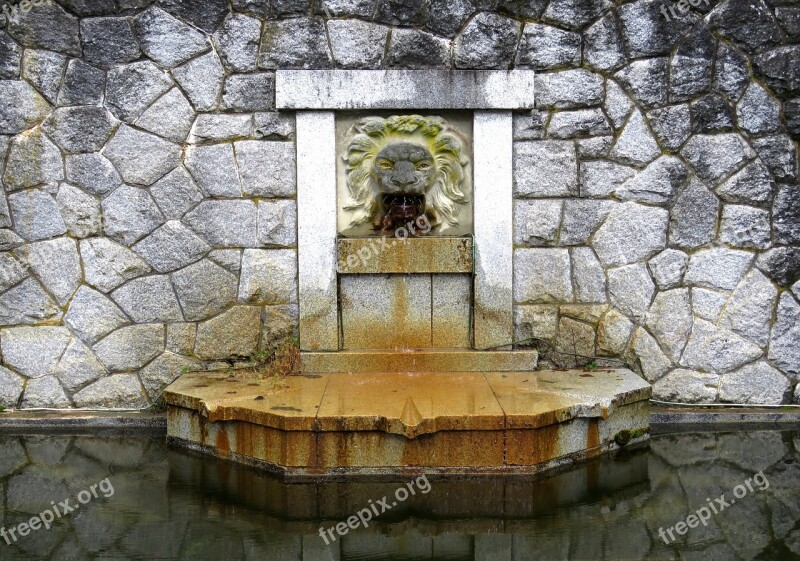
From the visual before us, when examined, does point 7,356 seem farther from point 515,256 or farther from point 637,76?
point 637,76

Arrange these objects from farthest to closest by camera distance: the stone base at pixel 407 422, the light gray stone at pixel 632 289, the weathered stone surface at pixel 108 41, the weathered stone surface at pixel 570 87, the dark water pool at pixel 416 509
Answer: the light gray stone at pixel 632 289, the weathered stone surface at pixel 570 87, the weathered stone surface at pixel 108 41, the stone base at pixel 407 422, the dark water pool at pixel 416 509

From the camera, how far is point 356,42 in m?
4.86

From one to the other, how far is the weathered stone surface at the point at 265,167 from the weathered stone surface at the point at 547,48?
147cm

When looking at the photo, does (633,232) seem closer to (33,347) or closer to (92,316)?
(92,316)

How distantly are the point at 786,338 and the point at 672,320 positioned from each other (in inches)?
26.9

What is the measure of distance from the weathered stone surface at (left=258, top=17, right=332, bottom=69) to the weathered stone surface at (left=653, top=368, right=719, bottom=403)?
280 cm

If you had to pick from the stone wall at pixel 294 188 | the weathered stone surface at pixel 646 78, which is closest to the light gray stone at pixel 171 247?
the stone wall at pixel 294 188

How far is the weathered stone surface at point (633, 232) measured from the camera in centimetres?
498

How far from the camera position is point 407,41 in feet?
15.9

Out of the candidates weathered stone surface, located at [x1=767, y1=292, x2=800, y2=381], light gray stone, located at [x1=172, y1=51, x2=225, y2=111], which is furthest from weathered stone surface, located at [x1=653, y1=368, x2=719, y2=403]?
light gray stone, located at [x1=172, y1=51, x2=225, y2=111]

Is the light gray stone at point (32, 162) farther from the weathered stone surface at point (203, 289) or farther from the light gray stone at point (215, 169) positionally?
the weathered stone surface at point (203, 289)

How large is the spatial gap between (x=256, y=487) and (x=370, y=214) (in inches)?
70.8

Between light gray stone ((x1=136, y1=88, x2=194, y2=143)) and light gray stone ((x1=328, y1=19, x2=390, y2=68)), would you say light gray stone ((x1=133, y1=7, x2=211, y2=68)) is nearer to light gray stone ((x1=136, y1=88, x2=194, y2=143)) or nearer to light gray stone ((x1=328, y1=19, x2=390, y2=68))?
Result: light gray stone ((x1=136, y1=88, x2=194, y2=143))

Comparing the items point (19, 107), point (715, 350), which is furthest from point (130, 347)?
point (715, 350)
